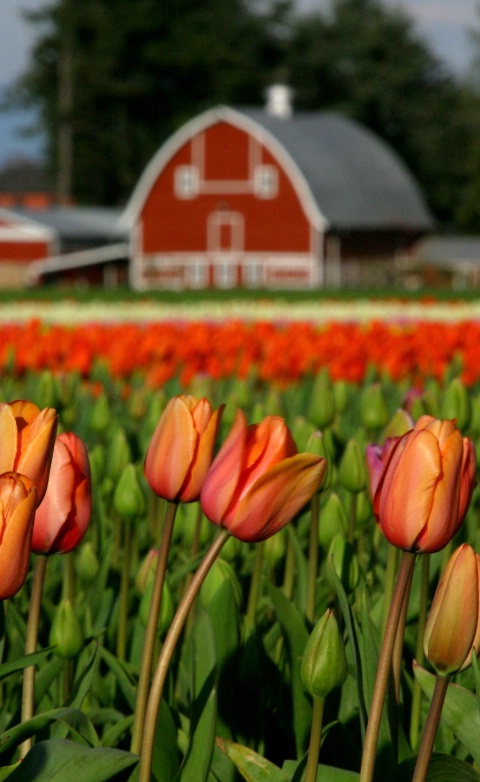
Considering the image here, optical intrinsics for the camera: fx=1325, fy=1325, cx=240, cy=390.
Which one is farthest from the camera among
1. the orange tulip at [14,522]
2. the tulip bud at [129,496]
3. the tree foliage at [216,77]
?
the tree foliage at [216,77]

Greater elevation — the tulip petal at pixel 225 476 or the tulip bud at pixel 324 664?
the tulip petal at pixel 225 476

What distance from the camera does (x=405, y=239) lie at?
4938 centimetres

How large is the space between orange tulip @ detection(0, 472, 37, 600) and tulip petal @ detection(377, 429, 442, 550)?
0.36 m

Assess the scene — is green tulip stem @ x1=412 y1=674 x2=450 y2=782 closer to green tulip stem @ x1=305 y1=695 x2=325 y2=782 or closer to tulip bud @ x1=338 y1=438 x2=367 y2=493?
green tulip stem @ x1=305 y1=695 x2=325 y2=782

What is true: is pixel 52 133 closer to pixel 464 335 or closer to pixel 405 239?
pixel 405 239

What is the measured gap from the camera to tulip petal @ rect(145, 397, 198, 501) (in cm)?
139

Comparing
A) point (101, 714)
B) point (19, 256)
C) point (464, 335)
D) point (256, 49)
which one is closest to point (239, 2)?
point (256, 49)

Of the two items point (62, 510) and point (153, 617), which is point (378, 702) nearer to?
point (153, 617)

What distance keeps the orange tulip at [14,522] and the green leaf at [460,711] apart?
18.5 inches

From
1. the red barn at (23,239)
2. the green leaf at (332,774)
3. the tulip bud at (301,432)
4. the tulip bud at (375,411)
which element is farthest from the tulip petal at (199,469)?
the red barn at (23,239)

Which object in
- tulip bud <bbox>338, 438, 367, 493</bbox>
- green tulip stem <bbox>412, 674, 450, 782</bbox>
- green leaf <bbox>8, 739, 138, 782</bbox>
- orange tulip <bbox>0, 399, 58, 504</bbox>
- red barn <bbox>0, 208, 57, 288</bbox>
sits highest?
red barn <bbox>0, 208, 57, 288</bbox>

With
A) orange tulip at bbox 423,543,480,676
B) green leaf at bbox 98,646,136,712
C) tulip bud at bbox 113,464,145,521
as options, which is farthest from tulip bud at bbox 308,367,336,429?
orange tulip at bbox 423,543,480,676

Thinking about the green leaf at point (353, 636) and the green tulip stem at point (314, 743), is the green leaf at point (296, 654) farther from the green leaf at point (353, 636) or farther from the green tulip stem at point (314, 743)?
the green tulip stem at point (314, 743)

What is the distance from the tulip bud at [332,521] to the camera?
7.13 ft
